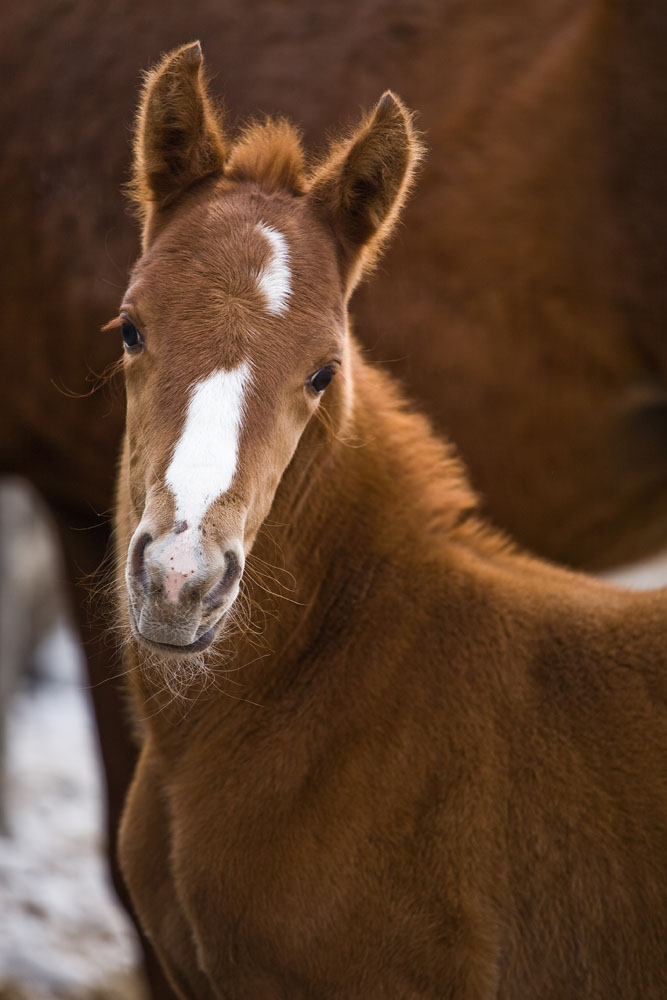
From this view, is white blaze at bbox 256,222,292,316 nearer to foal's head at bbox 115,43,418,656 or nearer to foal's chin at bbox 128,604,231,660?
foal's head at bbox 115,43,418,656

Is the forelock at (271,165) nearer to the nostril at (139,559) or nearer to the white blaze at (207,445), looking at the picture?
the white blaze at (207,445)

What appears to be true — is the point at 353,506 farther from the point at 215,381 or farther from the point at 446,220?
the point at 446,220

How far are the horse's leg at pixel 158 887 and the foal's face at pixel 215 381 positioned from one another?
29.5 inches

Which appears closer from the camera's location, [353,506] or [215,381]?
A: [215,381]

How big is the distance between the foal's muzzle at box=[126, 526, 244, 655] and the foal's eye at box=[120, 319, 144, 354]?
455 millimetres

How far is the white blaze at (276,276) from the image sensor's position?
7.97 feet

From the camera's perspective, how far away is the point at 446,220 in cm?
386

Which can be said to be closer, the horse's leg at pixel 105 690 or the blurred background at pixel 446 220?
the blurred background at pixel 446 220

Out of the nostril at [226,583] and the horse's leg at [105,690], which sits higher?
the nostril at [226,583]

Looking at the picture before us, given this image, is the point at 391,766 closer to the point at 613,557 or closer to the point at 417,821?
the point at 417,821

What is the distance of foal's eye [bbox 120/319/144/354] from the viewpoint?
8.09 ft

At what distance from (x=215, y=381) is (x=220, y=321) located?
0.13 metres

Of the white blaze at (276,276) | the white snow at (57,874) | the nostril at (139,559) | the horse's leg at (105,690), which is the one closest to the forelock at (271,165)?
the white blaze at (276,276)

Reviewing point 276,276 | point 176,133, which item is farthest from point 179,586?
point 176,133
